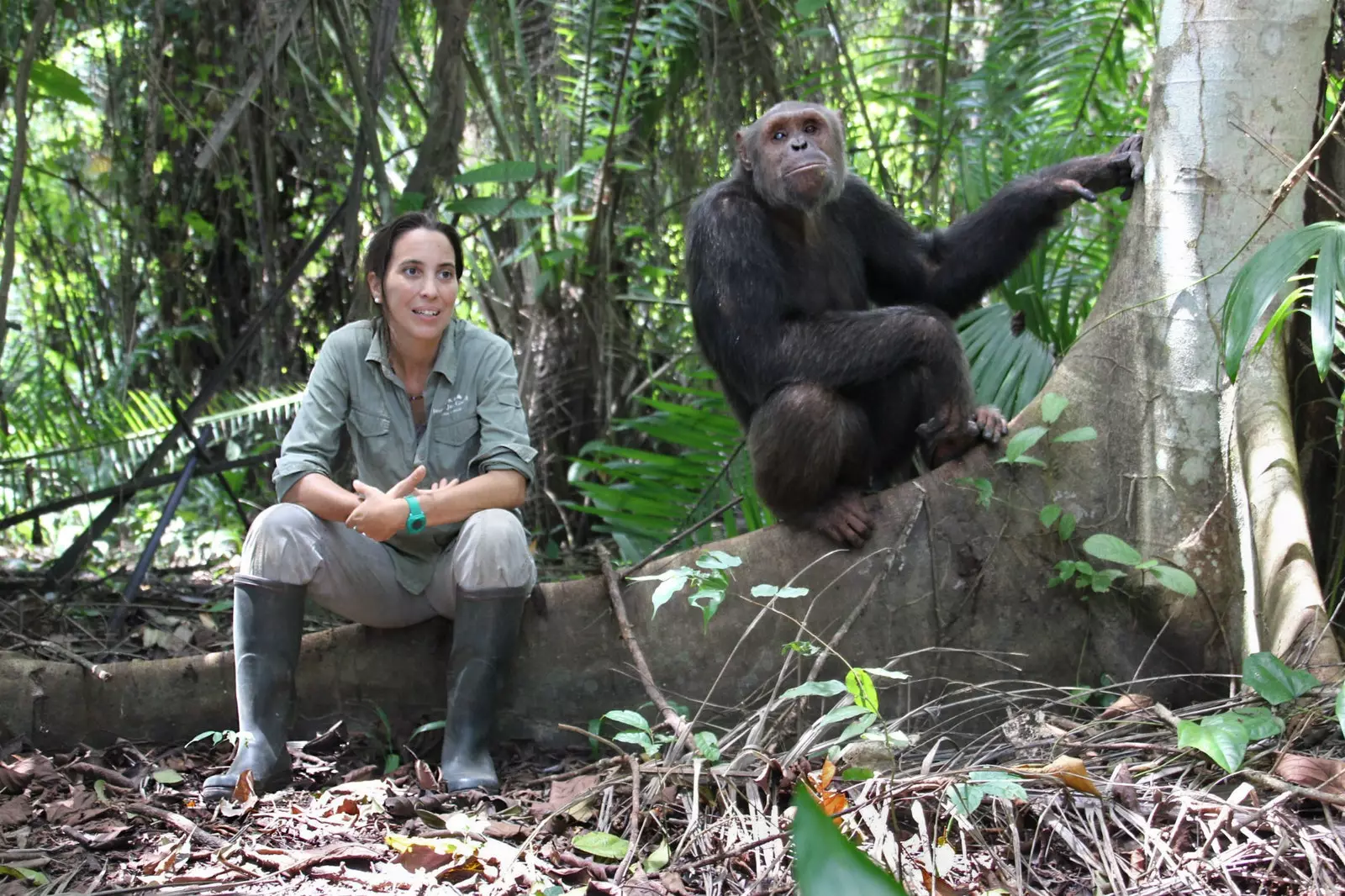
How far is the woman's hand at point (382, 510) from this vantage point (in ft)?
11.3

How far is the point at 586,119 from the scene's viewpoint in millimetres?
6676

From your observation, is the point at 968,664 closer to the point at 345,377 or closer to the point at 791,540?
the point at 791,540

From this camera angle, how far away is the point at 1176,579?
3.28 m

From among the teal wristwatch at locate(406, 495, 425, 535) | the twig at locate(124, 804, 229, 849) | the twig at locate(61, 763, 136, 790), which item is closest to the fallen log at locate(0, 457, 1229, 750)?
the twig at locate(61, 763, 136, 790)

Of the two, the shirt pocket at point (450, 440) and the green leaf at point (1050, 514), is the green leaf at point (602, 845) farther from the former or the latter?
the green leaf at point (1050, 514)

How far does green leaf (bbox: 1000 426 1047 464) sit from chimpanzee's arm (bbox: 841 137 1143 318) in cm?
97

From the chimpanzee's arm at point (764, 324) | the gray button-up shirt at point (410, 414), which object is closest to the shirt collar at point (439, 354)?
the gray button-up shirt at point (410, 414)

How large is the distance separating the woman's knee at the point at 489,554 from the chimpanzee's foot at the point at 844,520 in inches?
36.8

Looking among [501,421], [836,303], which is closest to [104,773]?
[501,421]

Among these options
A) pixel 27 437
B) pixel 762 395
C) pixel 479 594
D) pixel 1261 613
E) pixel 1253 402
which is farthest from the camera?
pixel 27 437

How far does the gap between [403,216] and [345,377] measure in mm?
550

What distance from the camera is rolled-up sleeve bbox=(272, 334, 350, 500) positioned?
145 inches

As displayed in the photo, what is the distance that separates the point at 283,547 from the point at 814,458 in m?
1.69

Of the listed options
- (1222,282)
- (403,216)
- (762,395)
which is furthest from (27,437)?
(1222,282)
